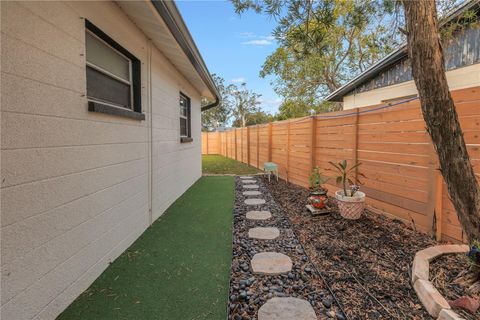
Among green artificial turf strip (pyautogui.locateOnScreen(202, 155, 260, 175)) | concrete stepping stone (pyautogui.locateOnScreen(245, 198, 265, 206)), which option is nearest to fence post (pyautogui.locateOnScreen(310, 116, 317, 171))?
concrete stepping stone (pyautogui.locateOnScreen(245, 198, 265, 206))

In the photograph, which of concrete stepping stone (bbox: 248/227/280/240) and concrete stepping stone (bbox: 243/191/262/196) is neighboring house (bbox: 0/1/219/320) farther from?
concrete stepping stone (bbox: 243/191/262/196)

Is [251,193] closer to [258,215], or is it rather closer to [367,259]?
[258,215]

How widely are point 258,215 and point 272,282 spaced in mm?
2053

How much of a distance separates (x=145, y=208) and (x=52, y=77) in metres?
2.23

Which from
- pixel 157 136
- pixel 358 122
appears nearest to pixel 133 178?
pixel 157 136

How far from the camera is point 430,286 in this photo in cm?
190

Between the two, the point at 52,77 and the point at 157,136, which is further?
the point at 157,136

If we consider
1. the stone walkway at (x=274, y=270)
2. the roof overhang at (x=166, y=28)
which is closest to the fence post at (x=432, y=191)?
the stone walkway at (x=274, y=270)

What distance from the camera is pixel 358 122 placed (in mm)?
4281

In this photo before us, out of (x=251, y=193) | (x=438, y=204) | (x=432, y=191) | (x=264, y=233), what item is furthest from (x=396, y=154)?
(x=251, y=193)

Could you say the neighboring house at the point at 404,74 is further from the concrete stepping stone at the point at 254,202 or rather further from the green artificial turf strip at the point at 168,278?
the concrete stepping stone at the point at 254,202

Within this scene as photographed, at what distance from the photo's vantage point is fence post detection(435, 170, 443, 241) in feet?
9.35

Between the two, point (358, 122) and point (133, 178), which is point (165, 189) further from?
point (358, 122)

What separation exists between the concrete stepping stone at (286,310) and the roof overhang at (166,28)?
284cm
